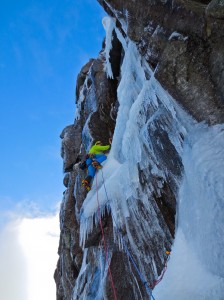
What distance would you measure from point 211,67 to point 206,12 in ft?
3.16

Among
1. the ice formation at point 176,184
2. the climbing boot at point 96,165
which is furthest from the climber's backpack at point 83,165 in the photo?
the ice formation at point 176,184

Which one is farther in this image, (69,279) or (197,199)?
(69,279)

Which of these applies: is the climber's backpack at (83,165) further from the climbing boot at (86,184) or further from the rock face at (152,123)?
the rock face at (152,123)

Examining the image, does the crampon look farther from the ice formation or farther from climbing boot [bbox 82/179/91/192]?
the ice formation

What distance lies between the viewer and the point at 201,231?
13.9 feet

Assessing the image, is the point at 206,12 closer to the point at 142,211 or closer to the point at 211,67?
the point at 211,67

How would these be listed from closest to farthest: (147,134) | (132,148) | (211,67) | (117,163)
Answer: (211,67)
(147,134)
(132,148)
(117,163)

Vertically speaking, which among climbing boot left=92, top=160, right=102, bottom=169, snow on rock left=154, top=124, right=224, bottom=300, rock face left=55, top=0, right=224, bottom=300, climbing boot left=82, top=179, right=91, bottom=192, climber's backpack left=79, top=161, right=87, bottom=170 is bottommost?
snow on rock left=154, top=124, right=224, bottom=300

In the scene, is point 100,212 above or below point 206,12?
below

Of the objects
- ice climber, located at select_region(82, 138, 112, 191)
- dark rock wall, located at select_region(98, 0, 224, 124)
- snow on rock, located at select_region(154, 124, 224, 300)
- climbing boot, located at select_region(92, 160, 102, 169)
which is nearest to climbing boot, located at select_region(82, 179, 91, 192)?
ice climber, located at select_region(82, 138, 112, 191)

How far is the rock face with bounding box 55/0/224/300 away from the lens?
16.0 feet

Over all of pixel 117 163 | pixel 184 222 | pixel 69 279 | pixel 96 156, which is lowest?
pixel 184 222

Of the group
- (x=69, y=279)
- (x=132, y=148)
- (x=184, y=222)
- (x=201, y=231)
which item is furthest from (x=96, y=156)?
(x=201, y=231)

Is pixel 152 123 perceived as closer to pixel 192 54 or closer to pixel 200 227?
pixel 192 54
